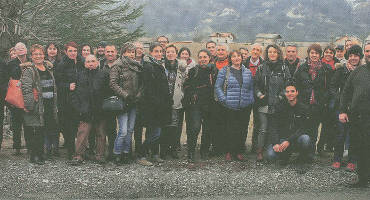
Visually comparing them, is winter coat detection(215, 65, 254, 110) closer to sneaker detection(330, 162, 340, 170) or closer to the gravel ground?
the gravel ground

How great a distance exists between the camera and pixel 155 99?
5.96 metres

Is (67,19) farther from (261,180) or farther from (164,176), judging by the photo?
(261,180)

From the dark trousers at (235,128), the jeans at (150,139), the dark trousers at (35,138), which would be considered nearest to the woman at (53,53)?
the dark trousers at (35,138)

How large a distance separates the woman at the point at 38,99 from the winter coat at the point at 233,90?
2890 millimetres

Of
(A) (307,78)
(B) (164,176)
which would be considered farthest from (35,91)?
(A) (307,78)

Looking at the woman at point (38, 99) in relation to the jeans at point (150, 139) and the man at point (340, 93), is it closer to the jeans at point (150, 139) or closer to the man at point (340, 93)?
the jeans at point (150, 139)

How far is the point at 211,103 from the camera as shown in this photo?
21.0 feet

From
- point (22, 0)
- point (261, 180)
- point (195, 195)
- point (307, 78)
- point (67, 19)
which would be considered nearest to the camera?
point (195, 195)

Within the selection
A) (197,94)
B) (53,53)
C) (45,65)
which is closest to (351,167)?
(197,94)

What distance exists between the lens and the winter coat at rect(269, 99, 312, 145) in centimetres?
598

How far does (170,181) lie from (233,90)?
76.5 inches

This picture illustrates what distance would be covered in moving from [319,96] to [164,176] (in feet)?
10.2

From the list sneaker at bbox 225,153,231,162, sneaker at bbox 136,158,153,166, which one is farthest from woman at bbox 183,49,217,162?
sneaker at bbox 136,158,153,166

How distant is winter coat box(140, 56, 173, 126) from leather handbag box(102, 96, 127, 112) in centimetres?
36
